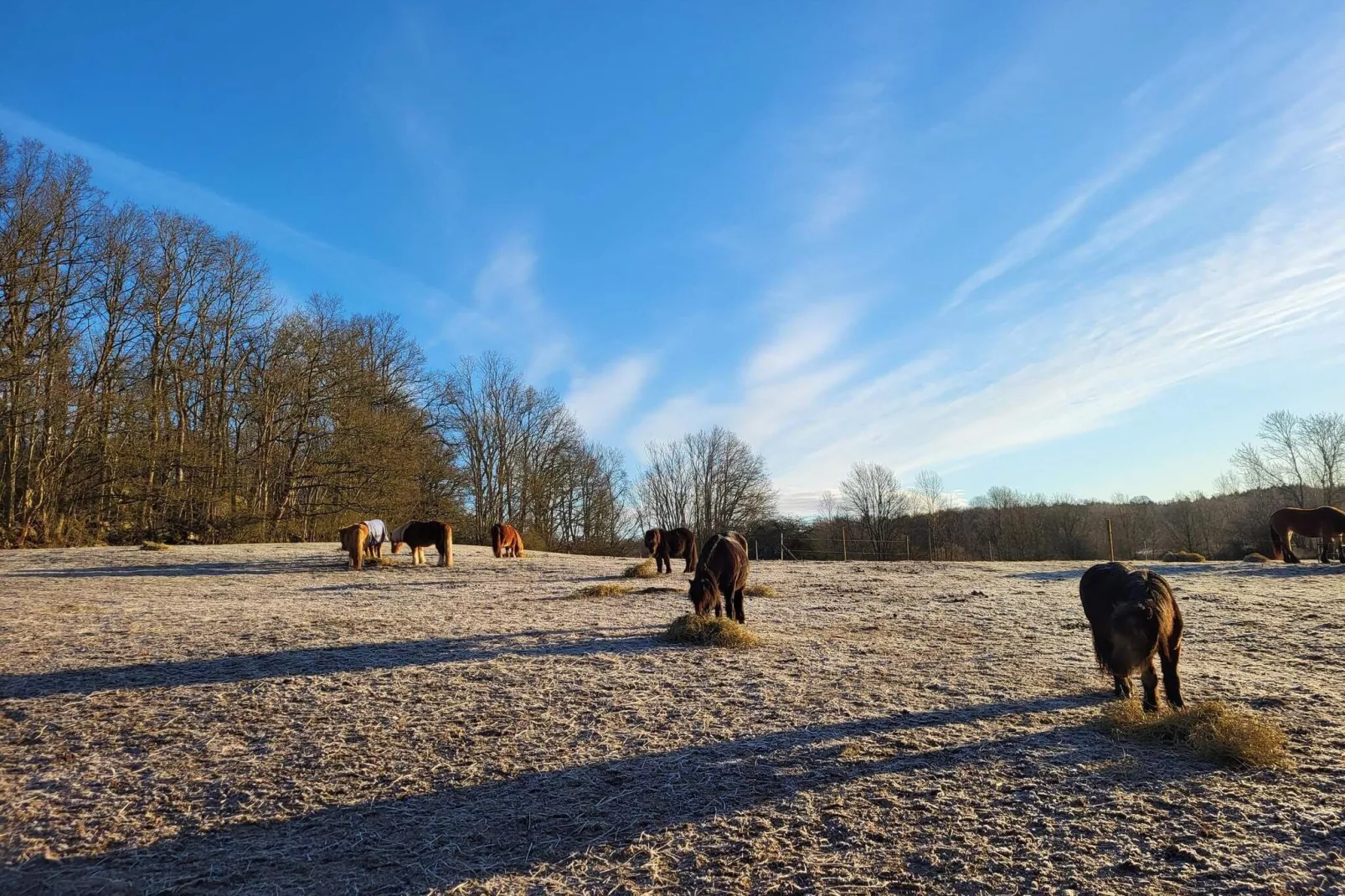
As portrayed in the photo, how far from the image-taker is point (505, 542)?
2650 centimetres

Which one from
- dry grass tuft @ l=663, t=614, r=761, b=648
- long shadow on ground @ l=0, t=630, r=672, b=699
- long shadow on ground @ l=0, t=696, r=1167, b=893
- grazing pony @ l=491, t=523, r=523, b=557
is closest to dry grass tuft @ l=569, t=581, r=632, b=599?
long shadow on ground @ l=0, t=630, r=672, b=699

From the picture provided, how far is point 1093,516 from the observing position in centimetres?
6644

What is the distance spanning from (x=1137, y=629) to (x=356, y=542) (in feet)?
61.8

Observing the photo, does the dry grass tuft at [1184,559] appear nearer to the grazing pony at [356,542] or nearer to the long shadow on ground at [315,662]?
the long shadow on ground at [315,662]

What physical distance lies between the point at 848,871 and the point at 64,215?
36.7m

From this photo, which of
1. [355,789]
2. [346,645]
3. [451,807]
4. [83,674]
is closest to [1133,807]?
[451,807]

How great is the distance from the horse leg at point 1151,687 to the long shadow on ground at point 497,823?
776 mm

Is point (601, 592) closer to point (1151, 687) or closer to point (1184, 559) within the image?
point (1151, 687)

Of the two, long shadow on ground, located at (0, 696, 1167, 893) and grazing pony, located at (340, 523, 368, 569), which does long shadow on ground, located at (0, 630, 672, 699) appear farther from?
grazing pony, located at (340, 523, 368, 569)

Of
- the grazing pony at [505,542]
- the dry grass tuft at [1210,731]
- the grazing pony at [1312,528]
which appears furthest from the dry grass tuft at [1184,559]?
the grazing pony at [505,542]

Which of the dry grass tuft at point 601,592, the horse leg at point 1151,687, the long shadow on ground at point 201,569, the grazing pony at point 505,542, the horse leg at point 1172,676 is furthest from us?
the grazing pony at point 505,542

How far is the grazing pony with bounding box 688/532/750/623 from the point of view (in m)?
9.77

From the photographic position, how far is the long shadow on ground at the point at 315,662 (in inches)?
260

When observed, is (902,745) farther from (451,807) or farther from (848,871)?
(451,807)
